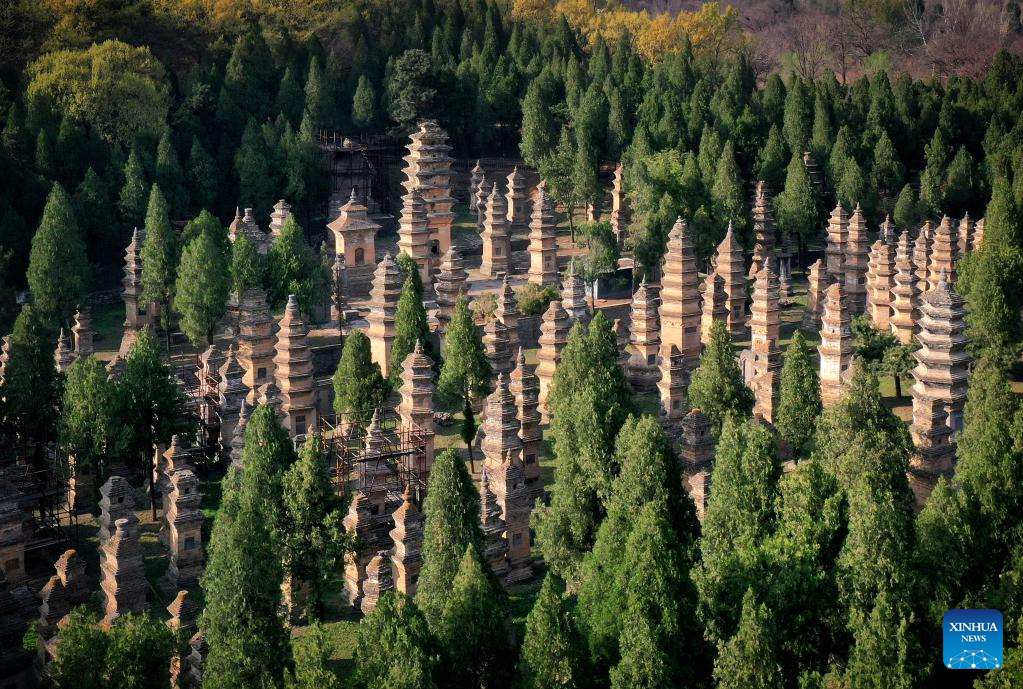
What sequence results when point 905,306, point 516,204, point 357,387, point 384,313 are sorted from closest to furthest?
→ point 357,387 < point 384,313 < point 905,306 < point 516,204

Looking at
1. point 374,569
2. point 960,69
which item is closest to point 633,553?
point 374,569

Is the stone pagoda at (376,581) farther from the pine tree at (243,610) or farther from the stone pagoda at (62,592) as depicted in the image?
the stone pagoda at (62,592)

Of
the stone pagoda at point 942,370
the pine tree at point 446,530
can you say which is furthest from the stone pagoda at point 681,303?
the pine tree at point 446,530

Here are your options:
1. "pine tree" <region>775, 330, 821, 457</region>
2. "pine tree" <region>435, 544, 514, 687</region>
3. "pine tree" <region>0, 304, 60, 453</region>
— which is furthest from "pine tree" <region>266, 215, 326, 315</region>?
"pine tree" <region>435, 544, 514, 687</region>

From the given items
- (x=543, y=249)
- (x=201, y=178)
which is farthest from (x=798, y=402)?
(x=201, y=178)

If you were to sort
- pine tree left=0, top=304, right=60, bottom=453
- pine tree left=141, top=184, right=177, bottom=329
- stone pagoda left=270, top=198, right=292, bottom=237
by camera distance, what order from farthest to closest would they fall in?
stone pagoda left=270, top=198, right=292, bottom=237 < pine tree left=141, top=184, right=177, bottom=329 < pine tree left=0, top=304, right=60, bottom=453

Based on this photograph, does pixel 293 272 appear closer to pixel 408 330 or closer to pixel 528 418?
pixel 408 330

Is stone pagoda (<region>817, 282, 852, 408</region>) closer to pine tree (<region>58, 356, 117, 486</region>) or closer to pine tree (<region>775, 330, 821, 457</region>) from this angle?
pine tree (<region>775, 330, 821, 457</region>)
